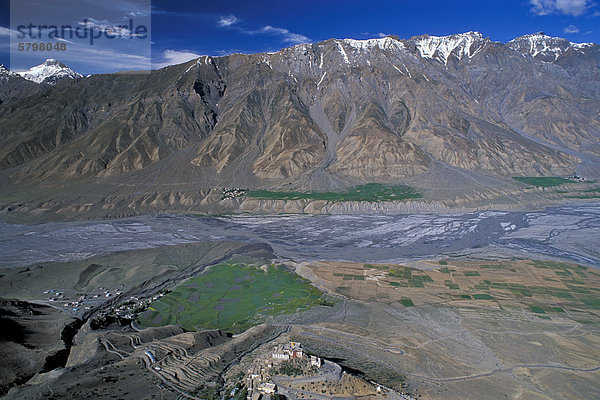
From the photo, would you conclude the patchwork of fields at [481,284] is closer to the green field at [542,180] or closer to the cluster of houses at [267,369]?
the cluster of houses at [267,369]

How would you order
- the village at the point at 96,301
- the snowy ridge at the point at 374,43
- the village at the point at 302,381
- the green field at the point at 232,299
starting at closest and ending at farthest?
the village at the point at 302,381, the green field at the point at 232,299, the village at the point at 96,301, the snowy ridge at the point at 374,43

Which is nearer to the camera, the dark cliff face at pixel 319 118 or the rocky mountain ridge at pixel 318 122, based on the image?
the rocky mountain ridge at pixel 318 122

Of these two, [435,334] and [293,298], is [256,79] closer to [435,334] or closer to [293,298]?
[293,298]

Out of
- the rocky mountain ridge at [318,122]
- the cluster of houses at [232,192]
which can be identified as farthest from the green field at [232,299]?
the rocky mountain ridge at [318,122]

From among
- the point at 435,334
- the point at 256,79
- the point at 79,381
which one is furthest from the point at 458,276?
the point at 256,79

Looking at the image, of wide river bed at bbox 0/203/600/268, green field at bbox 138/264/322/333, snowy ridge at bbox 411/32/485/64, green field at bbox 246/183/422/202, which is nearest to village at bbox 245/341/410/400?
green field at bbox 138/264/322/333

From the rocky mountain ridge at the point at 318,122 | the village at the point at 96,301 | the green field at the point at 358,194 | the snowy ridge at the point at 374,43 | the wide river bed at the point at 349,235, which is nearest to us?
the village at the point at 96,301
